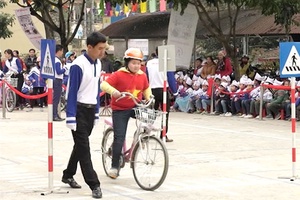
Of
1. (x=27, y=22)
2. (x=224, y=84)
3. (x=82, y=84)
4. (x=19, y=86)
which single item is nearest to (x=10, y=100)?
(x=19, y=86)

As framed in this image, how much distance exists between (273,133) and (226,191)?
22.9ft

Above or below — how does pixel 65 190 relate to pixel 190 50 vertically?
below

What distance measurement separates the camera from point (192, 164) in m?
11.3

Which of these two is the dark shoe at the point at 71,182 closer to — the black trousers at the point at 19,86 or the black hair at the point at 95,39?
the black hair at the point at 95,39

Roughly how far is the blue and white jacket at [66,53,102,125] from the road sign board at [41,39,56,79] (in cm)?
30

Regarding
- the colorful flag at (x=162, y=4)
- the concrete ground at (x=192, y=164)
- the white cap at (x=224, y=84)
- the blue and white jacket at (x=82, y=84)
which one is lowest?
the concrete ground at (x=192, y=164)

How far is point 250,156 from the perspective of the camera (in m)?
12.2

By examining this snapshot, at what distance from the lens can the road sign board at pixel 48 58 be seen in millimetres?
8828

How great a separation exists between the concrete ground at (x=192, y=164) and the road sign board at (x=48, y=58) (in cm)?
146

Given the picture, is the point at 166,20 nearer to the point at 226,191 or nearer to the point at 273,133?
the point at 273,133

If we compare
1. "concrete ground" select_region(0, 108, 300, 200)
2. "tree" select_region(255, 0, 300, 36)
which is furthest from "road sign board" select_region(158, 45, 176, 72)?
"tree" select_region(255, 0, 300, 36)

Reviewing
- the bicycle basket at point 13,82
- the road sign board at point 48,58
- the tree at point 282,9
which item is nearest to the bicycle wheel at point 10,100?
the bicycle basket at point 13,82

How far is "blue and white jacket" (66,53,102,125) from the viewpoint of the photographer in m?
8.47

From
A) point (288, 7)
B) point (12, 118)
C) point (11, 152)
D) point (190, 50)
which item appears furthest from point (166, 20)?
point (11, 152)
